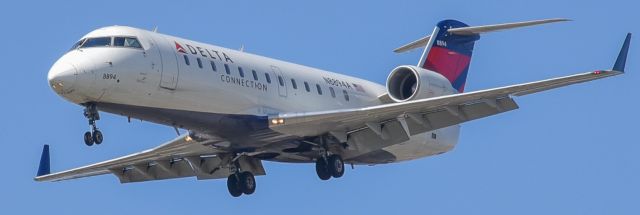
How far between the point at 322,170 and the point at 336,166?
0.34 m

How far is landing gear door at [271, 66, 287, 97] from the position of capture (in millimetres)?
32531

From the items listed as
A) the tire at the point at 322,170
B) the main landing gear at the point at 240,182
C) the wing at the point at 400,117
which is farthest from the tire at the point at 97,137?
the tire at the point at 322,170

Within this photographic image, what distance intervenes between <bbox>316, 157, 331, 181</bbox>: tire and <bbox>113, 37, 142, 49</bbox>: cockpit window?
5433mm

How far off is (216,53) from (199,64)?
0.85 meters

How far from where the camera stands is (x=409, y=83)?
112 ft

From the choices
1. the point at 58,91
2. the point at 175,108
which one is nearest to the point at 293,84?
the point at 175,108

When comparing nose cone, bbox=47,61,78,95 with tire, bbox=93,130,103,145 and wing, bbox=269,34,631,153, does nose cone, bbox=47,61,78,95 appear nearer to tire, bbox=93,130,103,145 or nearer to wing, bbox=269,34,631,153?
tire, bbox=93,130,103,145

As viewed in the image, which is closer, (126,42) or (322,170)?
(126,42)

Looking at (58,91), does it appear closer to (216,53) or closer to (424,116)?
(216,53)

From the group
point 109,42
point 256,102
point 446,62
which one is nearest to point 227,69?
point 256,102

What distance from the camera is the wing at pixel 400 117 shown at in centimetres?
3098

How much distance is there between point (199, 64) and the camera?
3078 centimetres

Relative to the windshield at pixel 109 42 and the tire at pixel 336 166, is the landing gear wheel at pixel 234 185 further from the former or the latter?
the windshield at pixel 109 42

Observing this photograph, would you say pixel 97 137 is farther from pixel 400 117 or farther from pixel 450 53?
pixel 450 53
